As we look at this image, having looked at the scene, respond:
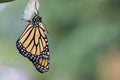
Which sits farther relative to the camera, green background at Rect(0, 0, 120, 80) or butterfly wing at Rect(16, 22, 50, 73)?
green background at Rect(0, 0, 120, 80)

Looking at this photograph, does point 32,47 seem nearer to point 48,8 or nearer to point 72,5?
point 48,8

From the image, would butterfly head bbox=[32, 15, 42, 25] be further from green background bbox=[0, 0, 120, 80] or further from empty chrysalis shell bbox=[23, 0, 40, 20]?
green background bbox=[0, 0, 120, 80]

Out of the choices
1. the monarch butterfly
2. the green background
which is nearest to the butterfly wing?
the monarch butterfly

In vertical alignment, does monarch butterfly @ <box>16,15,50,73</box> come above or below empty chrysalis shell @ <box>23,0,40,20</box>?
below

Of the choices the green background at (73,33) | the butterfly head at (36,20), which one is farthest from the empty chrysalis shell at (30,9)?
the green background at (73,33)

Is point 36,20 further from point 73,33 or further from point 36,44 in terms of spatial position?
point 73,33

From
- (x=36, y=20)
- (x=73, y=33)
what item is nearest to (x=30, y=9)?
(x=36, y=20)
